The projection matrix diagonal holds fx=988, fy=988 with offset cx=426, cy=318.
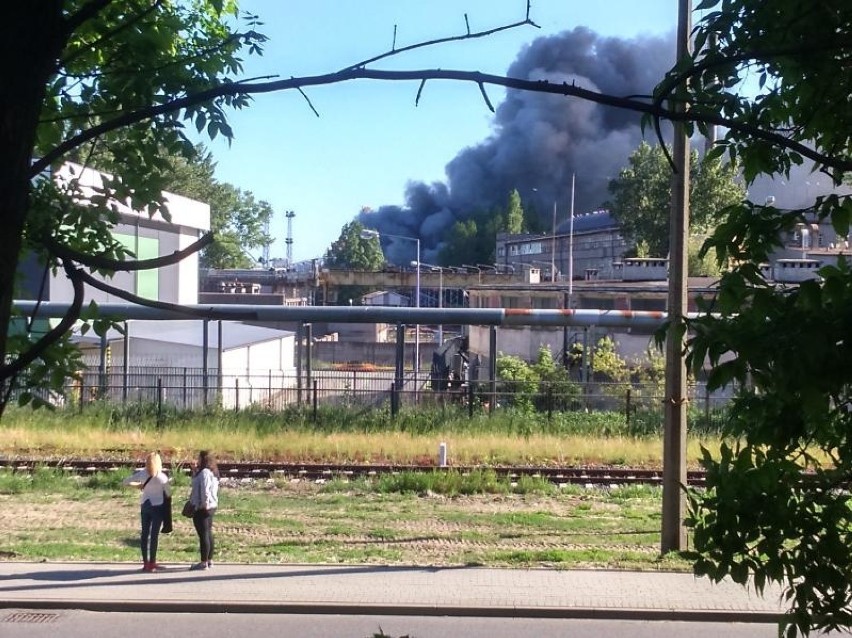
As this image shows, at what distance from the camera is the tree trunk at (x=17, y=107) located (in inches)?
91.5

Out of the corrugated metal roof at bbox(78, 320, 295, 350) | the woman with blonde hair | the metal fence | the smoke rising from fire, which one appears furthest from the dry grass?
the smoke rising from fire

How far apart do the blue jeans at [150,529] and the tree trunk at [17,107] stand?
9246 millimetres

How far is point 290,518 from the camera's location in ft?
45.8

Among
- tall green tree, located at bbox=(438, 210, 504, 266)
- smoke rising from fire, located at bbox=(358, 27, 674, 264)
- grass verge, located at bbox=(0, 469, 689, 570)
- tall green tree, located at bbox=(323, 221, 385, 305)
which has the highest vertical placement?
smoke rising from fire, located at bbox=(358, 27, 674, 264)

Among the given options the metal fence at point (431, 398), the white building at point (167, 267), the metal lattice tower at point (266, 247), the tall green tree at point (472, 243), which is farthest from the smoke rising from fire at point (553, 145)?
the metal fence at point (431, 398)

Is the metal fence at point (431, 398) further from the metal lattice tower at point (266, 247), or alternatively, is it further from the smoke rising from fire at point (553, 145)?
the smoke rising from fire at point (553, 145)

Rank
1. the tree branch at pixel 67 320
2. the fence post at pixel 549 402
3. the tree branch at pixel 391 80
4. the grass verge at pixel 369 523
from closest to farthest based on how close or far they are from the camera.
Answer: the tree branch at pixel 391 80 → the tree branch at pixel 67 320 → the grass verge at pixel 369 523 → the fence post at pixel 549 402

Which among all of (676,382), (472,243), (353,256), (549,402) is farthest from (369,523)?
(472,243)

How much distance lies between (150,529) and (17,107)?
9533 mm

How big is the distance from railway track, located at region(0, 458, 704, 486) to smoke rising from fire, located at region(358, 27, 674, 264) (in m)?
89.2

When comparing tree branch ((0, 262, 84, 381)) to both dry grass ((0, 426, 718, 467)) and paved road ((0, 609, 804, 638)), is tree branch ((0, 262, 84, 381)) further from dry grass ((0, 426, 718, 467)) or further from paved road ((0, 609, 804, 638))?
dry grass ((0, 426, 718, 467))

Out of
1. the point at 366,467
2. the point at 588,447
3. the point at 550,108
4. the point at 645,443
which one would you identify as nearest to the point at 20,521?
the point at 366,467

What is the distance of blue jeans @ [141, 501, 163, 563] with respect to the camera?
36.5 ft

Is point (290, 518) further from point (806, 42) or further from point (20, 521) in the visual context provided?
point (806, 42)
